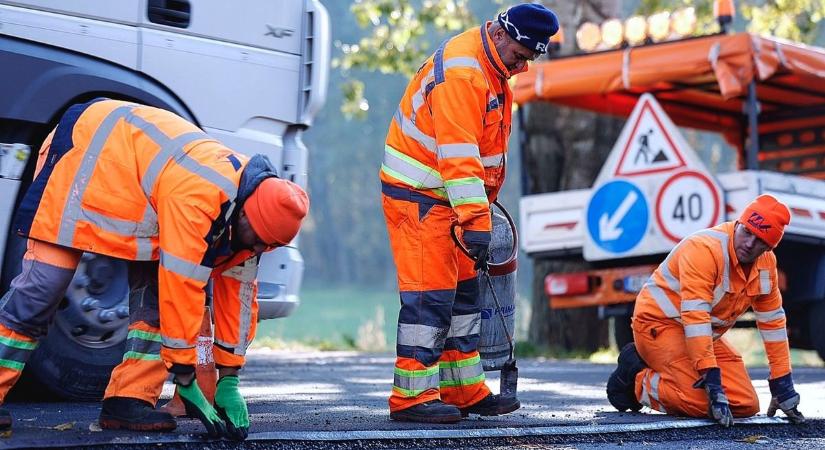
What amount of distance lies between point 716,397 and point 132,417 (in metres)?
2.55

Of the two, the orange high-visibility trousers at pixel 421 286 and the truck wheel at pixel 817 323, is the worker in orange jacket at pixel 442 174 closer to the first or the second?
the orange high-visibility trousers at pixel 421 286

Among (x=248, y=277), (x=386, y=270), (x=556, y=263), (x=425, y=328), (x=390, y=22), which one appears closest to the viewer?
(x=248, y=277)

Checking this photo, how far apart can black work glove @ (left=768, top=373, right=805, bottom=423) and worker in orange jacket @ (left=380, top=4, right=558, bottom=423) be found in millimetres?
1499

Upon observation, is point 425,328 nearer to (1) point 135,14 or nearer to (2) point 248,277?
(2) point 248,277

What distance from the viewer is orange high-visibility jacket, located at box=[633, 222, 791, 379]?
6.34m

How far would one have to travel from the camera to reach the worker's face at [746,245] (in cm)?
634

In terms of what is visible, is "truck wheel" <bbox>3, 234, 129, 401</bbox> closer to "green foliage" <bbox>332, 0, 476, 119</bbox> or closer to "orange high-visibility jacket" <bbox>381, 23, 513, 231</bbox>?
"orange high-visibility jacket" <bbox>381, 23, 513, 231</bbox>

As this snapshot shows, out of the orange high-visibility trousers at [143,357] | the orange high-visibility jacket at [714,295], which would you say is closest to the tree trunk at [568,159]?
the orange high-visibility jacket at [714,295]

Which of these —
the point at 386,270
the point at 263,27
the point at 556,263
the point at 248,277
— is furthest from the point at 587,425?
the point at 386,270

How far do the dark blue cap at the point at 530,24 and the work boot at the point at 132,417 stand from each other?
80.1 inches

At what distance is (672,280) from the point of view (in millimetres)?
6719

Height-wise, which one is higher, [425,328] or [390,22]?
[390,22]

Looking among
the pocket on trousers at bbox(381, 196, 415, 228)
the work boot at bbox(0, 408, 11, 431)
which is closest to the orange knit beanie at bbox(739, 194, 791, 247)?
the pocket on trousers at bbox(381, 196, 415, 228)

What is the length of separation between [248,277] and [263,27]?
2208 mm
